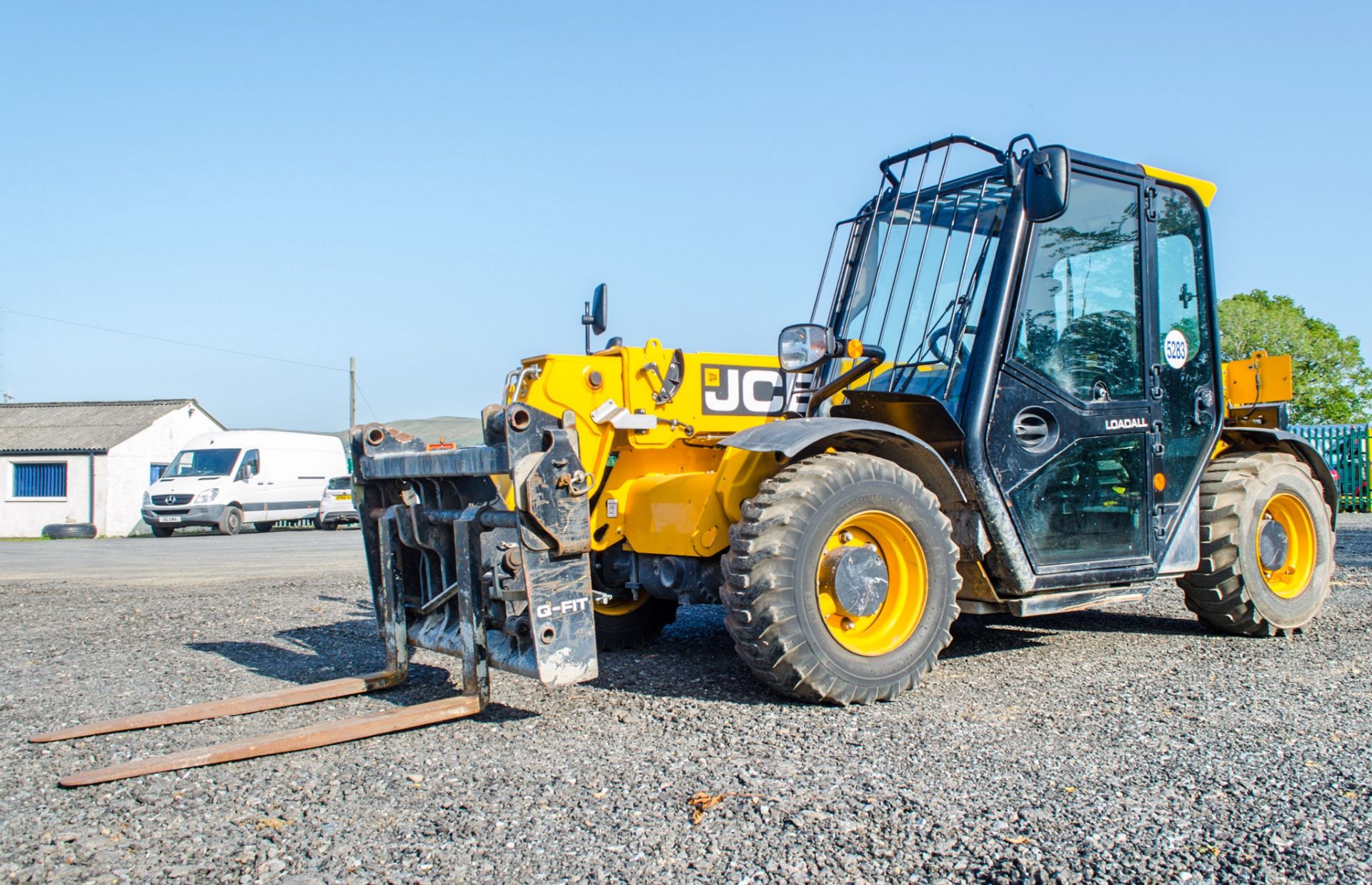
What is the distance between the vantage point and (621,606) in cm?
620

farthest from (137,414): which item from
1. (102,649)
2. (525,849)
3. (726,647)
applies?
(525,849)

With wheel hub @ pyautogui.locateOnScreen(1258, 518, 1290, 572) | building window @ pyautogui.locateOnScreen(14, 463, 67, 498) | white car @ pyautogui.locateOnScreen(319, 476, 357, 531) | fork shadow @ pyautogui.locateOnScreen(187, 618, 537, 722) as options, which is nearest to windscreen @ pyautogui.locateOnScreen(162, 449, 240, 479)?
white car @ pyautogui.locateOnScreen(319, 476, 357, 531)

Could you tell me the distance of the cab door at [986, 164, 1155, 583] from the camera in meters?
5.36

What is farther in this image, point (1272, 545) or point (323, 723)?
point (1272, 545)

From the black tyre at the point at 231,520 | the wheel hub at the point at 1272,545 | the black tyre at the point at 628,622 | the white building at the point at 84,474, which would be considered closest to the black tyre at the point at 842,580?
the black tyre at the point at 628,622

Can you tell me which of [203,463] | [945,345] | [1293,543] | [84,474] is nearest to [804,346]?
[945,345]

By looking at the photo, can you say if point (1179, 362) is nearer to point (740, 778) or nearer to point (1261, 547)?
point (1261, 547)

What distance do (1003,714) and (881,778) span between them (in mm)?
1120

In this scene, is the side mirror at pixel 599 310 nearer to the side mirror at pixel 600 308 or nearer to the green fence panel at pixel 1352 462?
the side mirror at pixel 600 308

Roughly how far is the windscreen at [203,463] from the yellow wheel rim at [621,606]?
22862 millimetres

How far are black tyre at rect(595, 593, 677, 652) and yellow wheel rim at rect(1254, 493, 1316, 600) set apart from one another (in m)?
3.94

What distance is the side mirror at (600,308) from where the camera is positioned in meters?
7.40

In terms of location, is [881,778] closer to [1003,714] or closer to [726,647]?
[1003,714]

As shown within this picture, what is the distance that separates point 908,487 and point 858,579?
50 centimetres
